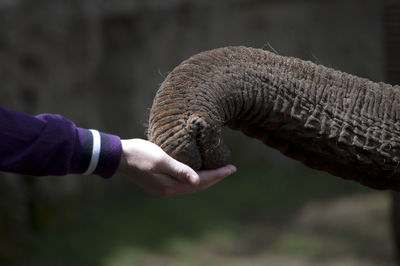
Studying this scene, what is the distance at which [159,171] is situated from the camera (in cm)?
129

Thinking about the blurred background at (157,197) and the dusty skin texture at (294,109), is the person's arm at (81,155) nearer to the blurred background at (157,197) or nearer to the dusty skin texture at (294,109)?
the dusty skin texture at (294,109)

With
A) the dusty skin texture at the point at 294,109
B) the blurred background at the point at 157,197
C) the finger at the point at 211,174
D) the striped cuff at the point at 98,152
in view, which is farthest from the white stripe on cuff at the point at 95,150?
the blurred background at the point at 157,197

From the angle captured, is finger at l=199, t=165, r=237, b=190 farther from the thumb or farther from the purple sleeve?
the purple sleeve

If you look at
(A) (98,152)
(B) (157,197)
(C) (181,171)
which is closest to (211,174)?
(C) (181,171)

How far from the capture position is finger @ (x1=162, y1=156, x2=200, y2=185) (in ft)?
4.11

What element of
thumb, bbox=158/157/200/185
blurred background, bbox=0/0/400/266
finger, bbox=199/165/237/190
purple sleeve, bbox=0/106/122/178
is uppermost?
purple sleeve, bbox=0/106/122/178

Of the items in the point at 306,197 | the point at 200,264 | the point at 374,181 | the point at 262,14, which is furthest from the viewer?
the point at 262,14

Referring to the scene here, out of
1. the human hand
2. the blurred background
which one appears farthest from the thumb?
the blurred background

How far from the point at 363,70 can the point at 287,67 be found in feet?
12.4

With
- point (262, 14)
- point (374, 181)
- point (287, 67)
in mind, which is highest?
point (287, 67)

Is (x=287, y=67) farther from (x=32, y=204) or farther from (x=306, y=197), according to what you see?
(x=306, y=197)

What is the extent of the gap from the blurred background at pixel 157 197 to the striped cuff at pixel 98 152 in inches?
81.3

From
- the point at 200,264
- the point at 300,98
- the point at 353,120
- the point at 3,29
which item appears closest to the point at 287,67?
the point at 300,98

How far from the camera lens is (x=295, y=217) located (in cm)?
400
